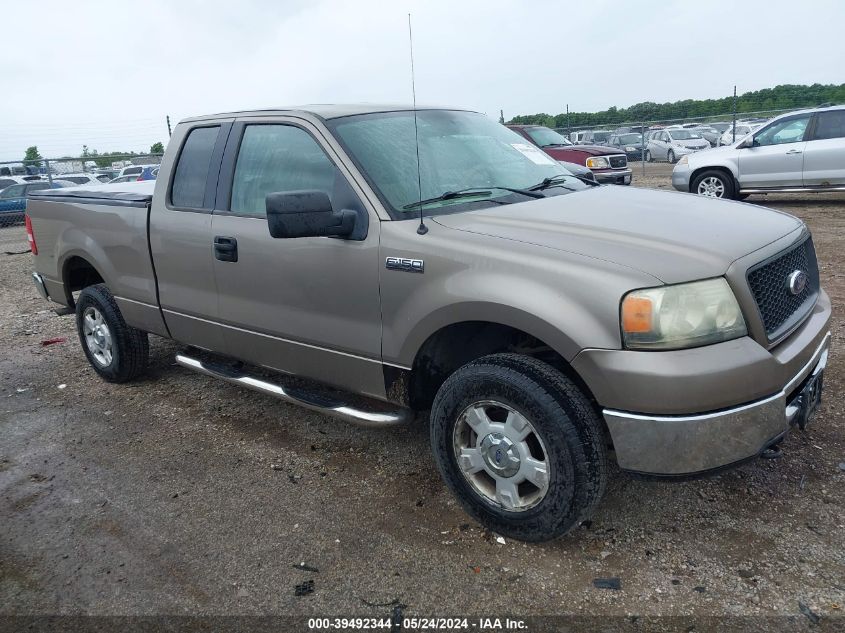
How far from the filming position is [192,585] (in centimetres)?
283

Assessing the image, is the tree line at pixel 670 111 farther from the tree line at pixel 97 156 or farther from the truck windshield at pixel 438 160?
the truck windshield at pixel 438 160

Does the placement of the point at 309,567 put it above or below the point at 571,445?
below

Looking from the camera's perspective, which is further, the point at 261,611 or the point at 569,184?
the point at 569,184

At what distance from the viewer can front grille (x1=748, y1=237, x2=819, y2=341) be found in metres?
2.72

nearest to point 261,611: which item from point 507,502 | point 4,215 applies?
point 507,502

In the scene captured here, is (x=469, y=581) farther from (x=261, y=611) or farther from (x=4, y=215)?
(x=4, y=215)

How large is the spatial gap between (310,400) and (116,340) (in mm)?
2101

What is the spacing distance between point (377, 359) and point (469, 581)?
1.09 m

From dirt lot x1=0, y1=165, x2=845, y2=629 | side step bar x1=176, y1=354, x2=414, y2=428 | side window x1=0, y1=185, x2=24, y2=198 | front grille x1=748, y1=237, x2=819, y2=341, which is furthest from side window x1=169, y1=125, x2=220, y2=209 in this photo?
side window x1=0, y1=185, x2=24, y2=198

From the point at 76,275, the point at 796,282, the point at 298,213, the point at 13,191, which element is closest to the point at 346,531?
the point at 298,213

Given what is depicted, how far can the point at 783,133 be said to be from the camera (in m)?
12.0

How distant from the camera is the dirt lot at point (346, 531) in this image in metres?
2.68

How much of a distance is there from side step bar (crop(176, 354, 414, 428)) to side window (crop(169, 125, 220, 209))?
3.26 ft

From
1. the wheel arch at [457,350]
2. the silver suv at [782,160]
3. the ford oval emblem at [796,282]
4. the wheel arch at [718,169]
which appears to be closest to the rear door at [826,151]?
the silver suv at [782,160]
